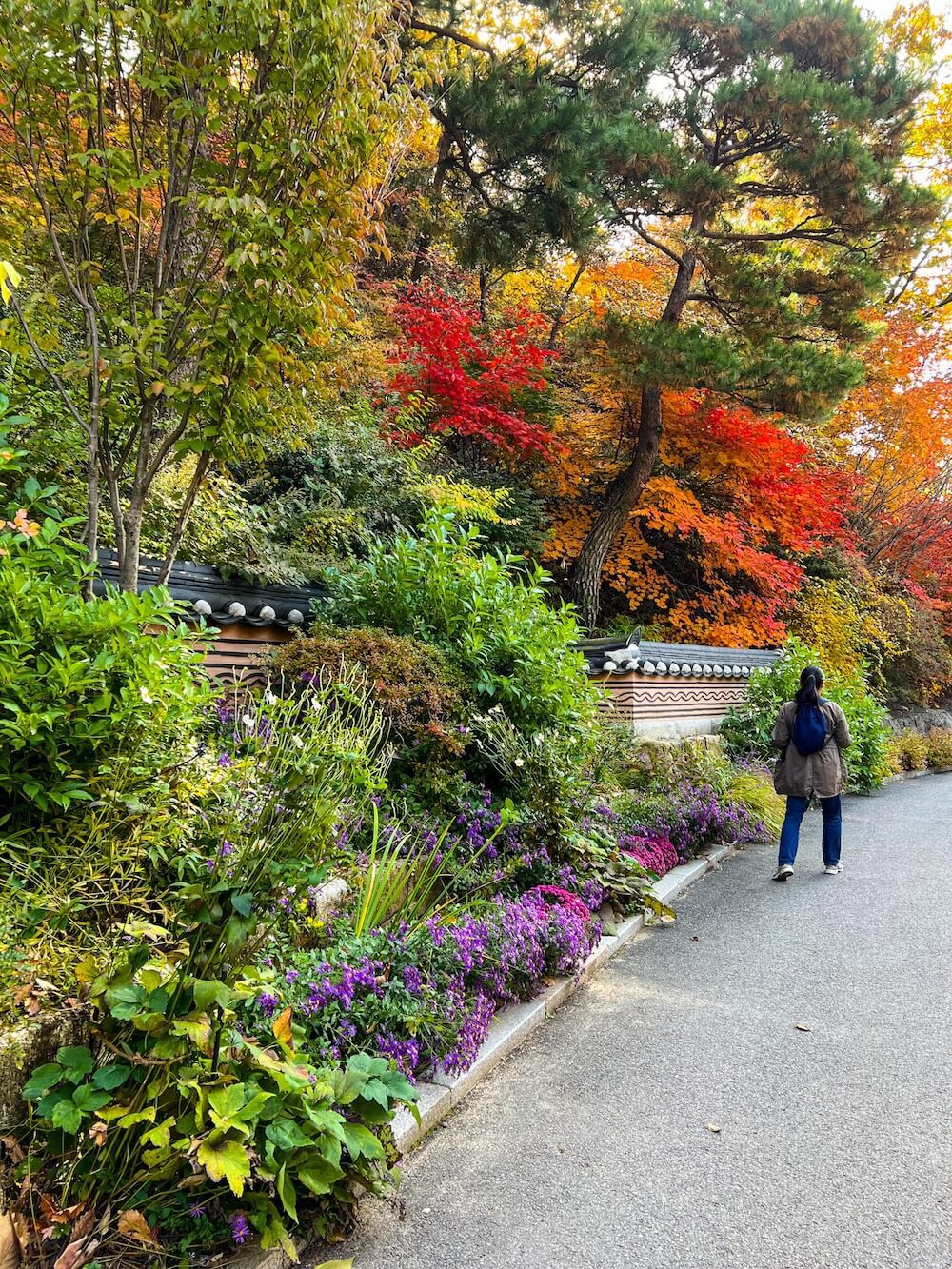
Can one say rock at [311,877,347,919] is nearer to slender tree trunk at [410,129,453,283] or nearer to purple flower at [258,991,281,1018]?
purple flower at [258,991,281,1018]

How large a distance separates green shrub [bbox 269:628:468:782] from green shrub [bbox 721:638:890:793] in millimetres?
6663

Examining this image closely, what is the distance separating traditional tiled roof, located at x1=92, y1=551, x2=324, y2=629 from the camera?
4902 mm

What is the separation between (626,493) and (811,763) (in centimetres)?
559

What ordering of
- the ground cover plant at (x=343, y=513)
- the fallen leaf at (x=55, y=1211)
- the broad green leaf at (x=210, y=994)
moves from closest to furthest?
the fallen leaf at (x=55, y=1211)
the broad green leaf at (x=210, y=994)
the ground cover plant at (x=343, y=513)

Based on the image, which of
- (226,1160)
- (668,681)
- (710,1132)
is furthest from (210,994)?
(668,681)

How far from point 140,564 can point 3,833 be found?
255cm

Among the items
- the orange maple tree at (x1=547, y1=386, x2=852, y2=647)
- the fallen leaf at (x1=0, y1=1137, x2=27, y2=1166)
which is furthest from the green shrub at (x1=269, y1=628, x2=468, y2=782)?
the orange maple tree at (x1=547, y1=386, x2=852, y2=647)

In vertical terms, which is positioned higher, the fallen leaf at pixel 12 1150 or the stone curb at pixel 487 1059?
the fallen leaf at pixel 12 1150

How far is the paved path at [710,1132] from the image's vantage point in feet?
7.25

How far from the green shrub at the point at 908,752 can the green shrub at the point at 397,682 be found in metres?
11.4

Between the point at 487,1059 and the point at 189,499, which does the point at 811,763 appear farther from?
the point at 189,499

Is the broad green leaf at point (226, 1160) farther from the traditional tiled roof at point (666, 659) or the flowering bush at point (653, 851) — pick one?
the traditional tiled roof at point (666, 659)

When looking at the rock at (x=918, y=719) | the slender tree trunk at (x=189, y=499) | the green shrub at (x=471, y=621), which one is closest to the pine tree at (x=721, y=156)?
the green shrub at (x=471, y=621)

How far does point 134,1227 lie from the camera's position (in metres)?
1.85
